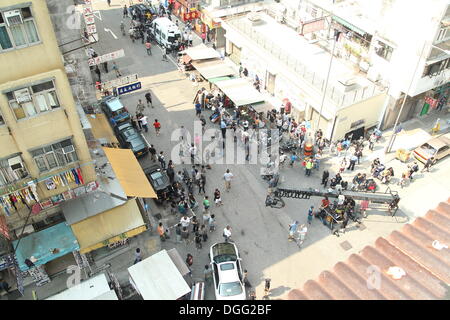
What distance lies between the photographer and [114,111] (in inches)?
1336

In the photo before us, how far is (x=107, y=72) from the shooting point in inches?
1642

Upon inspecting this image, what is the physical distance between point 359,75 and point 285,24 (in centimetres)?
1091

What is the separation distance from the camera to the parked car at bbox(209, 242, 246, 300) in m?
21.7

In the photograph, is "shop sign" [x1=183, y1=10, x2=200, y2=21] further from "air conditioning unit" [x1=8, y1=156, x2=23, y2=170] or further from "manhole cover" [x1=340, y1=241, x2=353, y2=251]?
"manhole cover" [x1=340, y1=241, x2=353, y2=251]

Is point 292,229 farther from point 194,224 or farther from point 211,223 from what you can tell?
point 194,224

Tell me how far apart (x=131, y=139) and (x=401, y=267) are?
993 inches

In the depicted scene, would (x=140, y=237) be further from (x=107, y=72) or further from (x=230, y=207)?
(x=107, y=72)

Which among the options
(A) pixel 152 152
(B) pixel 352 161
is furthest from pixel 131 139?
(B) pixel 352 161

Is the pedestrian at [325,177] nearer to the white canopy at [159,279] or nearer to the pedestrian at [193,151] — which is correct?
the pedestrian at [193,151]

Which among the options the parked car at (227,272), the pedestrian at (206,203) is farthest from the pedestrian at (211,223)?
the parked car at (227,272)

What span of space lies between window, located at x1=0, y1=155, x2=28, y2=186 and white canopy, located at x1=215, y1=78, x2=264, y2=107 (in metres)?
18.3

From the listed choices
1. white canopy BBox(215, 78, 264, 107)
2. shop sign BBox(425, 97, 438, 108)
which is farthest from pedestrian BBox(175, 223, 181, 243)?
shop sign BBox(425, 97, 438, 108)
